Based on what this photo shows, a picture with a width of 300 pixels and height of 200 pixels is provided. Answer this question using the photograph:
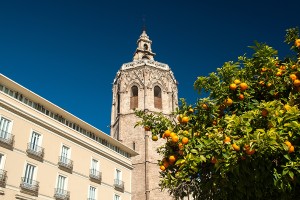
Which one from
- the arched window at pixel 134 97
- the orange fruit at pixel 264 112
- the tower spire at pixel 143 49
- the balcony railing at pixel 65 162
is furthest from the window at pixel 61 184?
the tower spire at pixel 143 49

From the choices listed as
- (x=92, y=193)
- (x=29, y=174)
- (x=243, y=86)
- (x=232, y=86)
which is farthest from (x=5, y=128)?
A: (x=243, y=86)

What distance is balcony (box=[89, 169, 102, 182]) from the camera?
28.5 m

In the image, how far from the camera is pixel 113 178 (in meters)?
31.0

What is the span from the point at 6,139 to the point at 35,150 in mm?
2585

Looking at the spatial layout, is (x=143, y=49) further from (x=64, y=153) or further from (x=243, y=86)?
(x=243, y=86)

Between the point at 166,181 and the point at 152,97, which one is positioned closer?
the point at 166,181

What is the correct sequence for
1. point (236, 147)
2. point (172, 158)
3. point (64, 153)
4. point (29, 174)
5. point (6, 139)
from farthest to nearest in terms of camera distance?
point (64, 153)
point (29, 174)
point (6, 139)
point (172, 158)
point (236, 147)

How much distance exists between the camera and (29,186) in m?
23.0

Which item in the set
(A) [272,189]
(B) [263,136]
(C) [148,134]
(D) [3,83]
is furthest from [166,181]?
(C) [148,134]

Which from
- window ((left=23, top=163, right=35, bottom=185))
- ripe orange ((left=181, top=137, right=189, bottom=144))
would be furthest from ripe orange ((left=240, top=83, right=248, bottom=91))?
window ((left=23, top=163, right=35, bottom=185))

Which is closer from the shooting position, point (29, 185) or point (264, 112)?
point (264, 112)

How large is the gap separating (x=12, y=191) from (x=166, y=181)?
17649 mm

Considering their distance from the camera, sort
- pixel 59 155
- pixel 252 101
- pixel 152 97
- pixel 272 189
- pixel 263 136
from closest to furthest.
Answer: pixel 263 136 < pixel 272 189 < pixel 252 101 < pixel 59 155 < pixel 152 97

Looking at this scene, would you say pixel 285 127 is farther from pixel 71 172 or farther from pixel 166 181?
→ pixel 71 172
